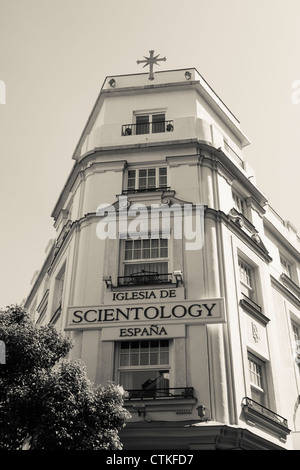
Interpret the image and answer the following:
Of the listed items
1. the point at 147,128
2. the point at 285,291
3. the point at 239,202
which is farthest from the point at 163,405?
Answer: the point at 147,128

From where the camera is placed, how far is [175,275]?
18000 millimetres

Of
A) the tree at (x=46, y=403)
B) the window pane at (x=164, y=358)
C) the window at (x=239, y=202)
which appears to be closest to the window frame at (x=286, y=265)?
the window at (x=239, y=202)

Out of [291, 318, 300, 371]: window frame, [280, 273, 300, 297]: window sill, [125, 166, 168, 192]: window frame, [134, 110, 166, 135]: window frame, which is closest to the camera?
[125, 166, 168, 192]: window frame

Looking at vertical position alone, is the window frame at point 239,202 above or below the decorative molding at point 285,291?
above

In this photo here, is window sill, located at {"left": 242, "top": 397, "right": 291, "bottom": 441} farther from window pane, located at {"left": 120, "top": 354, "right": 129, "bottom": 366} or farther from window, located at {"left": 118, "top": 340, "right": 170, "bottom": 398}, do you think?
window pane, located at {"left": 120, "top": 354, "right": 129, "bottom": 366}

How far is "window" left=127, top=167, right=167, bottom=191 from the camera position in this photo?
69.3ft

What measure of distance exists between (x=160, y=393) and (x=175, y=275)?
3747mm

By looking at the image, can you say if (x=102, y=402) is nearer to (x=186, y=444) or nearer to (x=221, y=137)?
(x=186, y=444)

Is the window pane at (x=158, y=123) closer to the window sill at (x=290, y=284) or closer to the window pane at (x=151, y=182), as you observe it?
the window pane at (x=151, y=182)

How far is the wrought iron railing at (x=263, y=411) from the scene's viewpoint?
16.7m

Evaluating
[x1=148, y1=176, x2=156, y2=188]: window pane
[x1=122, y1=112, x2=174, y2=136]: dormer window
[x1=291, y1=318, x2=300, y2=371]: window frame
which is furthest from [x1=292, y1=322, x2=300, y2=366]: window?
[x1=122, y1=112, x2=174, y2=136]: dormer window

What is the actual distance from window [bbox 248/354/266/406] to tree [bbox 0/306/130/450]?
6.16 m

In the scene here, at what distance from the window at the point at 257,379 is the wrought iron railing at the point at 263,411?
1.31ft
